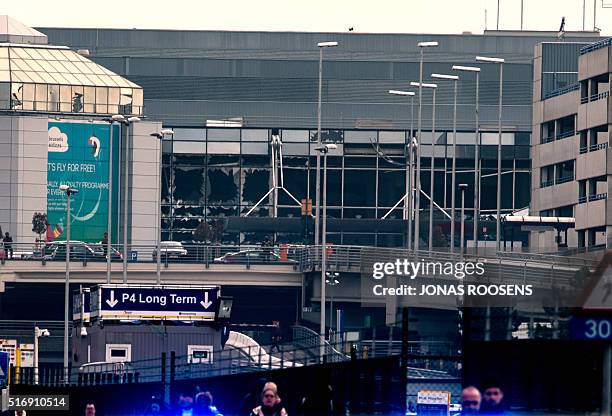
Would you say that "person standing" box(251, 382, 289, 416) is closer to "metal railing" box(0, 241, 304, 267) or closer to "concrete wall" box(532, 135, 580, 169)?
"concrete wall" box(532, 135, 580, 169)

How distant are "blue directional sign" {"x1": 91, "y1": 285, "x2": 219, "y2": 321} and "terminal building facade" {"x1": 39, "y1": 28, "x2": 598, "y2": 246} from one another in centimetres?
7583

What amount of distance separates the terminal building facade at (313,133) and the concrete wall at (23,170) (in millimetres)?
21565

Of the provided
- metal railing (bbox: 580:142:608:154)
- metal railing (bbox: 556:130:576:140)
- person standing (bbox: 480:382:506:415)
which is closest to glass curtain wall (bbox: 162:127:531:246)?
metal railing (bbox: 556:130:576:140)

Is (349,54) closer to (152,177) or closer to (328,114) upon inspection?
(328,114)

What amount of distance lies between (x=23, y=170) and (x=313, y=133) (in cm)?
2996

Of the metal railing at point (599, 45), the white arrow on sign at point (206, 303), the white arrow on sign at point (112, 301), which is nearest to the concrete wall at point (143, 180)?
the metal railing at point (599, 45)

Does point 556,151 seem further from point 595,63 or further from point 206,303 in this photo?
point 206,303

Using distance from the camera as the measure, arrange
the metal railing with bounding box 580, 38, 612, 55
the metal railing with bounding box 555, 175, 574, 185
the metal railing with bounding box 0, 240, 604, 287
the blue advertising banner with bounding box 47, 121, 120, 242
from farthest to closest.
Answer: the blue advertising banner with bounding box 47, 121, 120, 242 → the metal railing with bounding box 555, 175, 574, 185 → the metal railing with bounding box 580, 38, 612, 55 → the metal railing with bounding box 0, 240, 604, 287

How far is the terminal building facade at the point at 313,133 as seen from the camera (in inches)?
5787

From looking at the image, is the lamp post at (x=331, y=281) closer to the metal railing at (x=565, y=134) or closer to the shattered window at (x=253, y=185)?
the metal railing at (x=565, y=134)

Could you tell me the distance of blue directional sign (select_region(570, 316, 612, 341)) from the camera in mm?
18297

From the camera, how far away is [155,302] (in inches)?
2459

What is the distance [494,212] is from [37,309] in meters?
42.3

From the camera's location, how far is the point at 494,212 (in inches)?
5719
